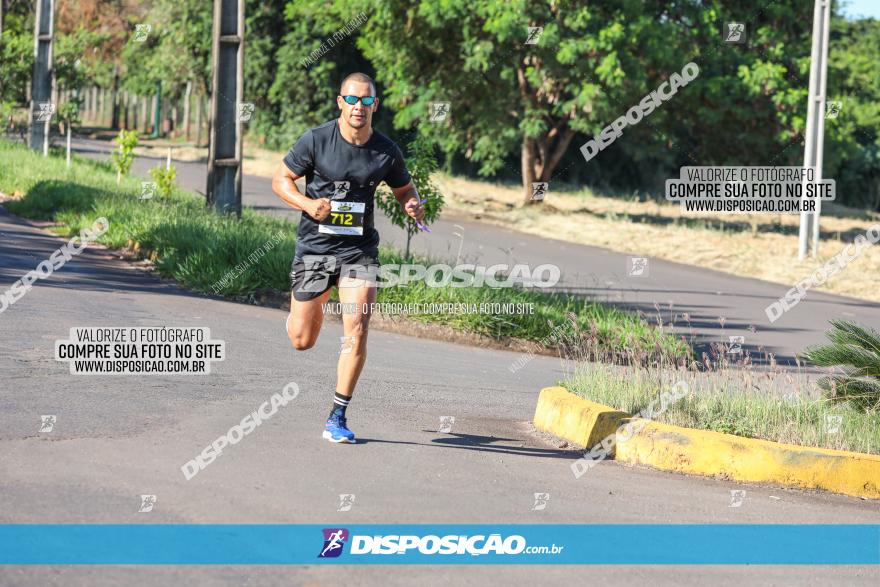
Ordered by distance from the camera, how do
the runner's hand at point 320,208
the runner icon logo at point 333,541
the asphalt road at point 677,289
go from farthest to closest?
the asphalt road at point 677,289 → the runner's hand at point 320,208 → the runner icon logo at point 333,541

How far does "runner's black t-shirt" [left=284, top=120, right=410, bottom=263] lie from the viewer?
24.1 ft

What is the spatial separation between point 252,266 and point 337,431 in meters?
6.85

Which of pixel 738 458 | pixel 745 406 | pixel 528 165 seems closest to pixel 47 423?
pixel 738 458

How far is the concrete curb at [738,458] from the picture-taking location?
6.96 m

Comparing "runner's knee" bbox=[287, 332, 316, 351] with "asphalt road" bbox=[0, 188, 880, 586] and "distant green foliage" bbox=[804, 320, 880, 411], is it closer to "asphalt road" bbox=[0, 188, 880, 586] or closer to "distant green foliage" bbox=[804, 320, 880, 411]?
"asphalt road" bbox=[0, 188, 880, 586]

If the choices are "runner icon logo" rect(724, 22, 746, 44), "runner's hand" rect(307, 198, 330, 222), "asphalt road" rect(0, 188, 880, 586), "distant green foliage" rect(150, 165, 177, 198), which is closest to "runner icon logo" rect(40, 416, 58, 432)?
"asphalt road" rect(0, 188, 880, 586)

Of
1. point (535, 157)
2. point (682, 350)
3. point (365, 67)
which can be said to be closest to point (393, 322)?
point (682, 350)

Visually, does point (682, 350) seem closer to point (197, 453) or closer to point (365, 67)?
point (197, 453)

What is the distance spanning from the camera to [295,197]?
7305 mm

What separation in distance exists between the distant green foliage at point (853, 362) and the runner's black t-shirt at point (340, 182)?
9.91 feet

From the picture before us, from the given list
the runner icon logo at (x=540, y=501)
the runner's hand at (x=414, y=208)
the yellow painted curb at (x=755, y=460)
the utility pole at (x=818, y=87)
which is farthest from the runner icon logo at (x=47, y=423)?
the utility pole at (x=818, y=87)

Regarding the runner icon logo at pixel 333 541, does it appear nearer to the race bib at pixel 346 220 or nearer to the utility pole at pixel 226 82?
the race bib at pixel 346 220

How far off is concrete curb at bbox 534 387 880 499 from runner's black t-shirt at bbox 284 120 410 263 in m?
1.87

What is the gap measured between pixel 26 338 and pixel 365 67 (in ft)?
128
